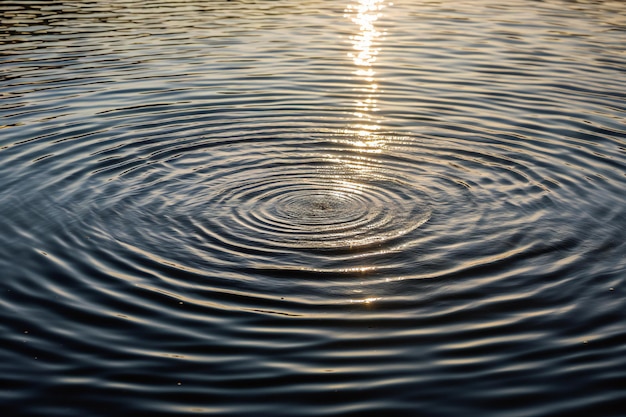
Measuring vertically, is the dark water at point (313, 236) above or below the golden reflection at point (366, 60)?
below

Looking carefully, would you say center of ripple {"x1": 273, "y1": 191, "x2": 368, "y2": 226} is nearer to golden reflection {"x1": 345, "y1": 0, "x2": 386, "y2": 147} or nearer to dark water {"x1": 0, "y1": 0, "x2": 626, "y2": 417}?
dark water {"x1": 0, "y1": 0, "x2": 626, "y2": 417}

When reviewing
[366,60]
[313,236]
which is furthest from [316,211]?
[366,60]

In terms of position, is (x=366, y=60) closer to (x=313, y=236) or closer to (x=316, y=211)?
(x=316, y=211)

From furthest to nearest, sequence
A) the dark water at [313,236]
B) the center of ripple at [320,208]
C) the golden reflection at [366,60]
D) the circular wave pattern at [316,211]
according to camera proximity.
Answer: the golden reflection at [366,60] < the center of ripple at [320,208] < the circular wave pattern at [316,211] < the dark water at [313,236]

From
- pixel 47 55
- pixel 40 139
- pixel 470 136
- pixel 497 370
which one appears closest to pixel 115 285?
pixel 497 370

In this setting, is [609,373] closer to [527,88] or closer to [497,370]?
[497,370]

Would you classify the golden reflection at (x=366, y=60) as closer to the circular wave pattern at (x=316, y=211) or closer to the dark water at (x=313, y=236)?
the dark water at (x=313, y=236)

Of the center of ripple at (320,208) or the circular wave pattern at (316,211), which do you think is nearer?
the circular wave pattern at (316,211)

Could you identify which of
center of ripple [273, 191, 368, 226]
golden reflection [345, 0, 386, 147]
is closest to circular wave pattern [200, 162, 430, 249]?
center of ripple [273, 191, 368, 226]

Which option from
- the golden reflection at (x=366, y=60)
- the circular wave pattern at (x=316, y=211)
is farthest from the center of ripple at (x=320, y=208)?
the golden reflection at (x=366, y=60)
